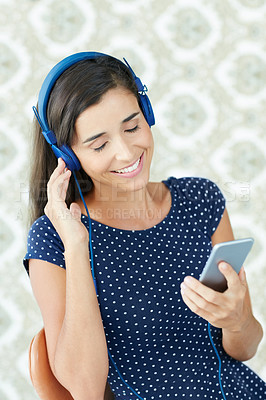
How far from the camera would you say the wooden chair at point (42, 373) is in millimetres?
1082

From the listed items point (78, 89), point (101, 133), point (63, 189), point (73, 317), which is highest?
point (78, 89)

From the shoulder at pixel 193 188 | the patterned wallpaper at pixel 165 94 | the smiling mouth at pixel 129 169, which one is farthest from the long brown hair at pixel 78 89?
the patterned wallpaper at pixel 165 94

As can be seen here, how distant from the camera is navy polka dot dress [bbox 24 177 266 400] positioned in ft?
3.75

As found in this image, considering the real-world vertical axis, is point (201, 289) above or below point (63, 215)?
below

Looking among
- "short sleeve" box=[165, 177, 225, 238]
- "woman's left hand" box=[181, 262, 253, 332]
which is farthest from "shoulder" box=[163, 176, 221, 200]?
"woman's left hand" box=[181, 262, 253, 332]

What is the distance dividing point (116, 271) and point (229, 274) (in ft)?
1.12

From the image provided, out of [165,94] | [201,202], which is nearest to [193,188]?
[201,202]

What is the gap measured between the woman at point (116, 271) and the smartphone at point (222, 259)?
56 mm

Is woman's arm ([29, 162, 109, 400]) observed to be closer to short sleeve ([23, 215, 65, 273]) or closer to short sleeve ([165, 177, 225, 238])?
short sleeve ([23, 215, 65, 273])

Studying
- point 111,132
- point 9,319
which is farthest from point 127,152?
point 9,319

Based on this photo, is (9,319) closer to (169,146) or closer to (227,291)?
(169,146)

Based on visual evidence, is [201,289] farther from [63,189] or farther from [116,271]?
[63,189]

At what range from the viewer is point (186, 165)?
215 centimetres

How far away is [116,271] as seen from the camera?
1171mm
